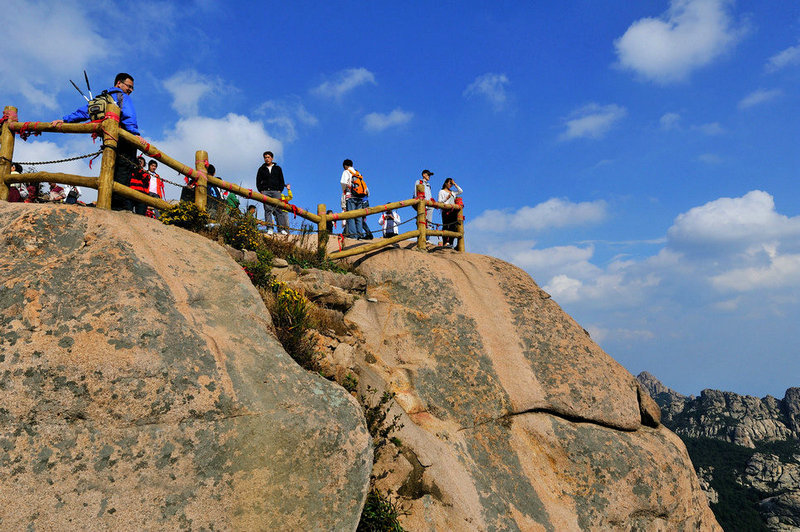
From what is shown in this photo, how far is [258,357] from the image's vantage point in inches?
243

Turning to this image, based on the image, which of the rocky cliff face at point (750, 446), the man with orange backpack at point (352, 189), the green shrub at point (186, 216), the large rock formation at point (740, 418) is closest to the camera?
the green shrub at point (186, 216)

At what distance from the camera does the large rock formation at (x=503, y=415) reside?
7273 mm

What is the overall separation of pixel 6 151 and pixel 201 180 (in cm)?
311

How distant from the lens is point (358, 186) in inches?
550

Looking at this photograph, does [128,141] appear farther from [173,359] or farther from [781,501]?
[781,501]

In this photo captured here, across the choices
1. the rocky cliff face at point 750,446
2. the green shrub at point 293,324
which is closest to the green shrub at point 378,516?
the green shrub at point 293,324

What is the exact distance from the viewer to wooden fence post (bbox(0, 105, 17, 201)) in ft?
26.2

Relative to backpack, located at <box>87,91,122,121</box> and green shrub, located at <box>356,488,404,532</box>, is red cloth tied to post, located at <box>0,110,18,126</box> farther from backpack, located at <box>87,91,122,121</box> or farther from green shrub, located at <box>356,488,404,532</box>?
green shrub, located at <box>356,488,404,532</box>

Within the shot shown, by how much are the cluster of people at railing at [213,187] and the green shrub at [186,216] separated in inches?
21.9

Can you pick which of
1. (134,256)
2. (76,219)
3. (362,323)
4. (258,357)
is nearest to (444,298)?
(362,323)

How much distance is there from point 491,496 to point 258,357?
4.27m

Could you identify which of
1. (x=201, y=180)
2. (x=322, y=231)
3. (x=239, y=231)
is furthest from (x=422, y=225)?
(x=201, y=180)

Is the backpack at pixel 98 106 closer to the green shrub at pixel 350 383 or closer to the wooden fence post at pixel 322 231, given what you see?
the wooden fence post at pixel 322 231

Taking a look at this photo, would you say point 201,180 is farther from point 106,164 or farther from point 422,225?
point 422,225
